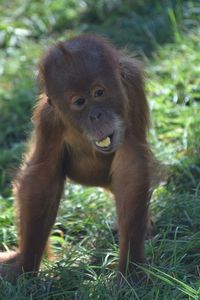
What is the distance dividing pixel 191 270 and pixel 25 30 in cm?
374

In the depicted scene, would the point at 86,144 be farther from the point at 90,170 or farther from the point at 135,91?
the point at 135,91

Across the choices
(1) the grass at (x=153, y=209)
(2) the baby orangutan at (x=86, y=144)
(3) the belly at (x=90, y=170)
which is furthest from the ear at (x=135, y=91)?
(1) the grass at (x=153, y=209)

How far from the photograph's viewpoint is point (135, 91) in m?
4.22

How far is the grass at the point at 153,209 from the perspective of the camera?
149 inches

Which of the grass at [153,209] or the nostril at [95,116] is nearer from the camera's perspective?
the grass at [153,209]

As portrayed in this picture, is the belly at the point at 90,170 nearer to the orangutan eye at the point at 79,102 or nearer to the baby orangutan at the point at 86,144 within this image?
the baby orangutan at the point at 86,144

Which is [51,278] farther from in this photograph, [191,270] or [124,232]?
[191,270]

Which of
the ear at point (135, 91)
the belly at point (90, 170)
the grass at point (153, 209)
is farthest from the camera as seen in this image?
the belly at point (90, 170)

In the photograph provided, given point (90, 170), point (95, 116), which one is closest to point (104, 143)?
point (95, 116)

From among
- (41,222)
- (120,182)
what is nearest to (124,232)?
(120,182)

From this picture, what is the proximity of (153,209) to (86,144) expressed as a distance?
65 cm

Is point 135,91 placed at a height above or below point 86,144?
above

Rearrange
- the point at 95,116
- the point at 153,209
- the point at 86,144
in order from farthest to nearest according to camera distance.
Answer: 1. the point at 153,209
2. the point at 86,144
3. the point at 95,116

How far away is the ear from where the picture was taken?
13.7 ft
